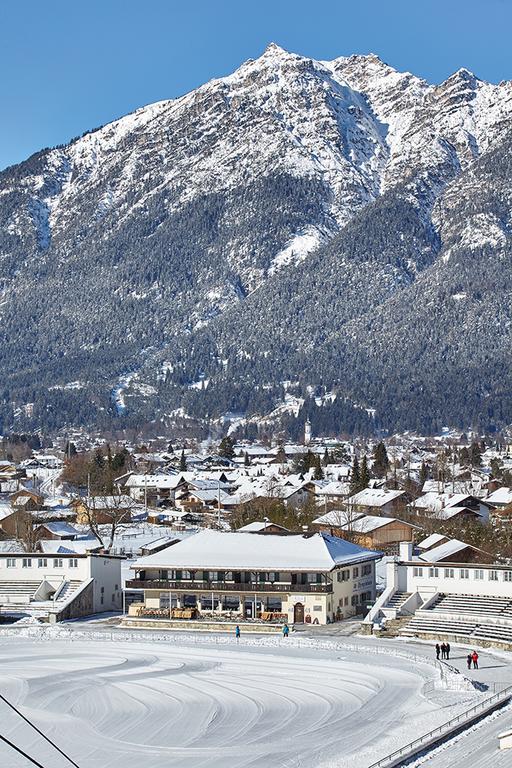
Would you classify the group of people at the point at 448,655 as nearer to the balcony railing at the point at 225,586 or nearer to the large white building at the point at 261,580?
the balcony railing at the point at 225,586

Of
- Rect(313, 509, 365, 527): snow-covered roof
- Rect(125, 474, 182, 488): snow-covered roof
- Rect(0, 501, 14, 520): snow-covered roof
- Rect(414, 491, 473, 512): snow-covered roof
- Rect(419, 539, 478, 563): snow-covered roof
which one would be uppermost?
Rect(125, 474, 182, 488): snow-covered roof

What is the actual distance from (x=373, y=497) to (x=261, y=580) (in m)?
64.8

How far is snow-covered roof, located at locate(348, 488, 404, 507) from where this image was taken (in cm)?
13100

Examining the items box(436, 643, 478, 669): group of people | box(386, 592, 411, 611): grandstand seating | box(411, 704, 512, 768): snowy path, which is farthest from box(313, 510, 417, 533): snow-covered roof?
box(411, 704, 512, 768): snowy path

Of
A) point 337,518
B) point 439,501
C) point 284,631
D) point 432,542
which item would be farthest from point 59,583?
point 439,501

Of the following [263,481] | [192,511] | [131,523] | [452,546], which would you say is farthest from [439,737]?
[263,481]

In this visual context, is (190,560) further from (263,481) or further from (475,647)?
(263,481)

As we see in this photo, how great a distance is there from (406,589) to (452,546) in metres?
8.85

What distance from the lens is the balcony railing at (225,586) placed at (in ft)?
226

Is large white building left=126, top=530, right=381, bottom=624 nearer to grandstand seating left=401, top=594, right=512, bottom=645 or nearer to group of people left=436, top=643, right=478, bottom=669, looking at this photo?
grandstand seating left=401, top=594, right=512, bottom=645

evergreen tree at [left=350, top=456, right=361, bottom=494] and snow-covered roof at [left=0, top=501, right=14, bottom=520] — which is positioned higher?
evergreen tree at [left=350, top=456, right=361, bottom=494]

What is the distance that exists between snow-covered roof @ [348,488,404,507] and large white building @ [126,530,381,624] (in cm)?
5727

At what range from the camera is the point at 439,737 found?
41.2 m

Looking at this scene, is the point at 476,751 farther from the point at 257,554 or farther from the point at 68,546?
the point at 68,546
